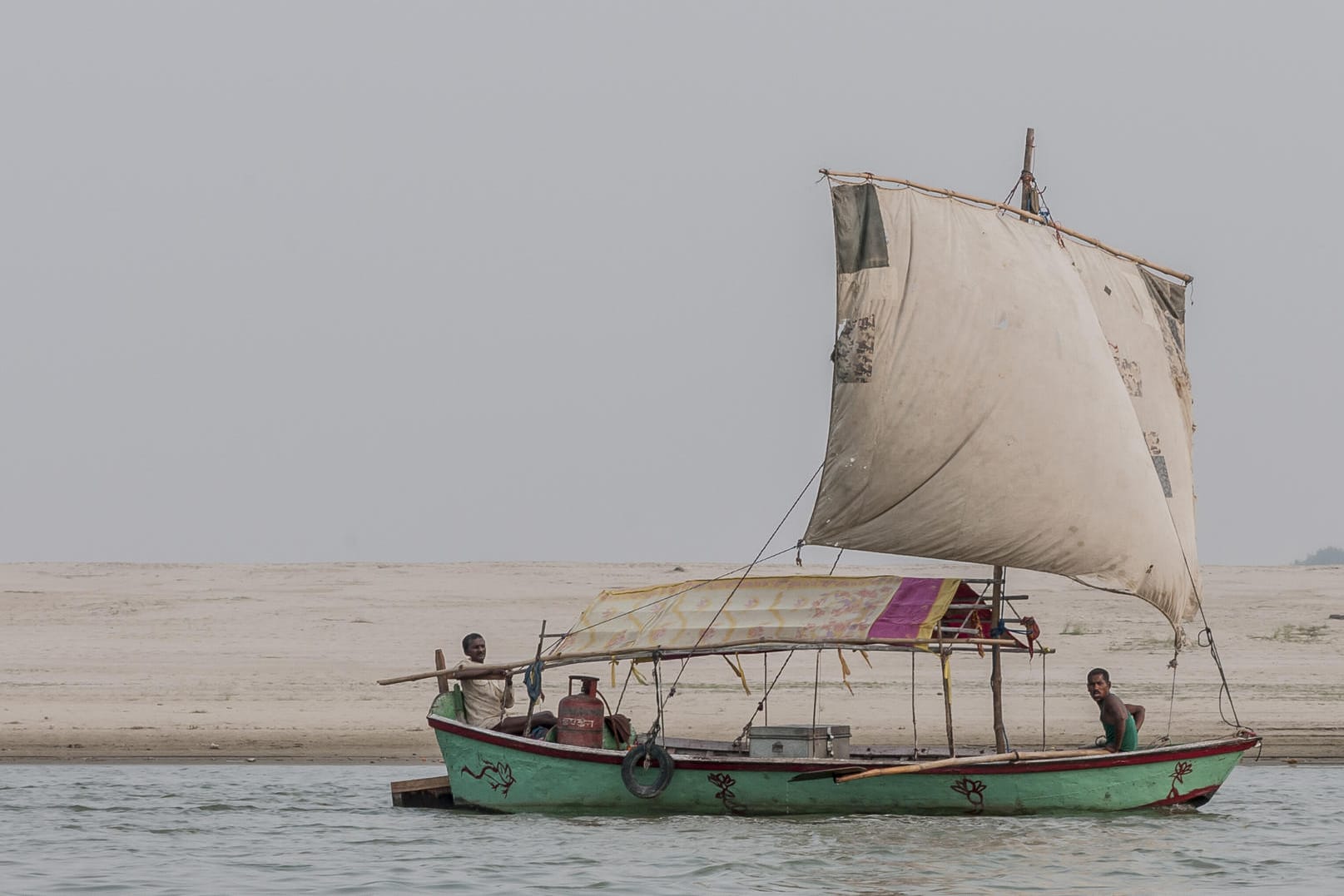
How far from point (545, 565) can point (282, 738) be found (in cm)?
2530

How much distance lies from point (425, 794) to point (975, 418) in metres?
6.60

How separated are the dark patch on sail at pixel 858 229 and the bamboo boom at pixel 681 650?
432 cm

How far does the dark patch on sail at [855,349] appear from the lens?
63.2 feet

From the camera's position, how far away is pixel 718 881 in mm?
14734

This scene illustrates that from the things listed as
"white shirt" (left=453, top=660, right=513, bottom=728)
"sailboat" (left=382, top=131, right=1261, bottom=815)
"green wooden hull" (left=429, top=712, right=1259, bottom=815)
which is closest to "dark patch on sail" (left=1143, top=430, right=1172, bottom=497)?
"sailboat" (left=382, top=131, right=1261, bottom=815)

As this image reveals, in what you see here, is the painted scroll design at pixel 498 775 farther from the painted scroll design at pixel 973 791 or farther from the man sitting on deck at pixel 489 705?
the painted scroll design at pixel 973 791

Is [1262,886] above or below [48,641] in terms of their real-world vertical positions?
below

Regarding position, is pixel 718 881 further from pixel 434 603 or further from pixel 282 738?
pixel 434 603

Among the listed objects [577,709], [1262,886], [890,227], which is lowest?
[1262,886]

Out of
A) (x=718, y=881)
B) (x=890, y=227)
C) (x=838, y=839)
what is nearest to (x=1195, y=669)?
(x=890, y=227)

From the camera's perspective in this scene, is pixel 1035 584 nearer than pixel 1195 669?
No

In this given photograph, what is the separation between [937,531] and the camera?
→ 19.0 m

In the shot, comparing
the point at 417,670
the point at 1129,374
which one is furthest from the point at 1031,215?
the point at 417,670

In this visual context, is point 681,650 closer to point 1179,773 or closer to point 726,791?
point 726,791
